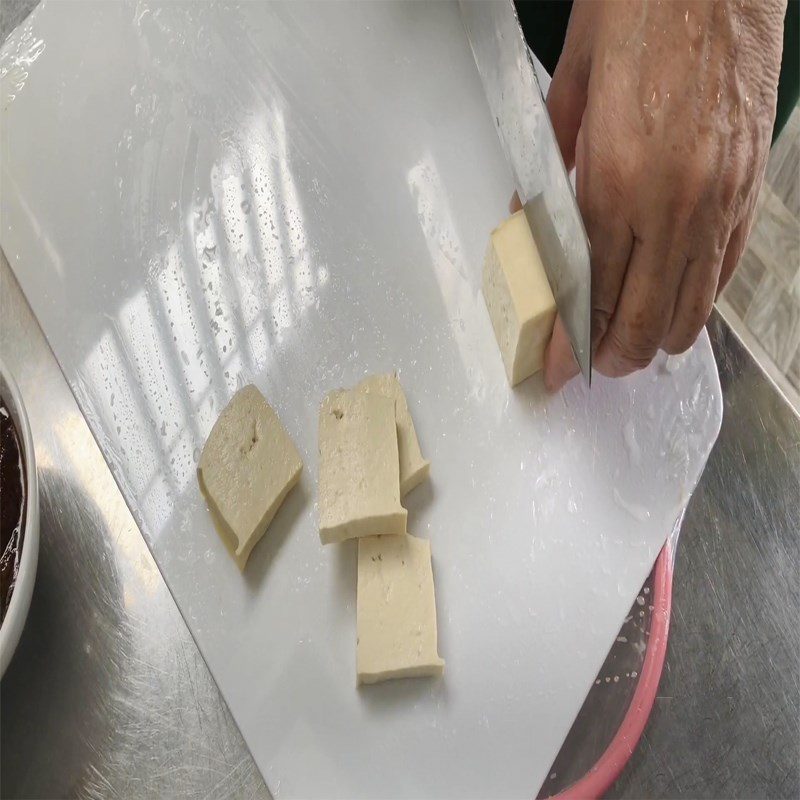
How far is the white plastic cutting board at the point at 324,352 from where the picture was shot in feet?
2.43

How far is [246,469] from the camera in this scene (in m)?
0.78

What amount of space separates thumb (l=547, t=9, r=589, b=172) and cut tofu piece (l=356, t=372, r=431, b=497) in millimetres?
284

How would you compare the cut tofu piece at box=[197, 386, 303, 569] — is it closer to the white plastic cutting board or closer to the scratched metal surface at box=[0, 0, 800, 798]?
the white plastic cutting board

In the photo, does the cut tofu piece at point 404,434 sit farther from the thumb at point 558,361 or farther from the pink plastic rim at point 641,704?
the pink plastic rim at point 641,704

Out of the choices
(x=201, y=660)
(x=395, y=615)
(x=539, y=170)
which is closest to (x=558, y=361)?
(x=539, y=170)

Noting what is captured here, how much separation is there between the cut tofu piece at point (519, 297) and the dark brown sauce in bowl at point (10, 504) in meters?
0.47

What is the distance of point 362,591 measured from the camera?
72 centimetres

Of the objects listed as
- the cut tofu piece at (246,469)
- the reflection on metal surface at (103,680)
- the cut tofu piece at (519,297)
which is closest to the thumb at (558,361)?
the cut tofu piece at (519,297)

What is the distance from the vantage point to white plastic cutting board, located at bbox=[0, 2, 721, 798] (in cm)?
74

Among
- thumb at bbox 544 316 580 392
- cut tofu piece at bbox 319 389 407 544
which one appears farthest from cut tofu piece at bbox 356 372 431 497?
thumb at bbox 544 316 580 392

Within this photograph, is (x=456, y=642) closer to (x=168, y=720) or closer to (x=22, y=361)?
(x=168, y=720)

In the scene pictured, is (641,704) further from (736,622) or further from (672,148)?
(672,148)

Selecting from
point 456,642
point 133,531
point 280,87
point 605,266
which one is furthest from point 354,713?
point 280,87

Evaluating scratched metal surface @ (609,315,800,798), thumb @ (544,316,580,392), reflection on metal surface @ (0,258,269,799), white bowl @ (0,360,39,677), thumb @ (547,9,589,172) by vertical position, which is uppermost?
thumb @ (547,9,589,172)
